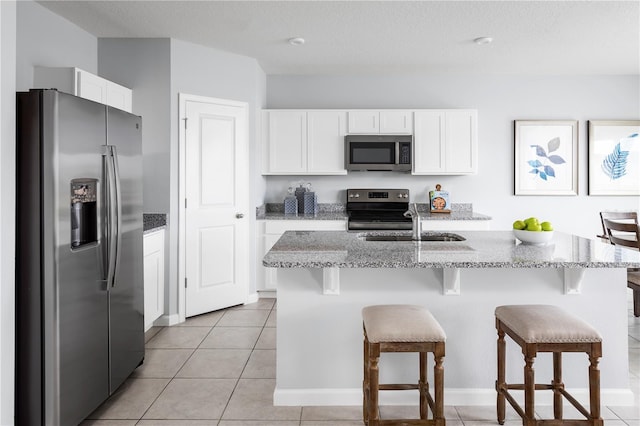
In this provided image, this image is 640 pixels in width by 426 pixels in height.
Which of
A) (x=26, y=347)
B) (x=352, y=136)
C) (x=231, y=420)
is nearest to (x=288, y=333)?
(x=231, y=420)

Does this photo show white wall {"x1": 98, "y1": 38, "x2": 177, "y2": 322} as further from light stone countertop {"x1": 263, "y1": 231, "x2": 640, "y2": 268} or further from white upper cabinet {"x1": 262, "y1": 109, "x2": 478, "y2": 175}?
light stone countertop {"x1": 263, "y1": 231, "x2": 640, "y2": 268}

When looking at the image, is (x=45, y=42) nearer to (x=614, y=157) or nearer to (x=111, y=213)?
(x=111, y=213)

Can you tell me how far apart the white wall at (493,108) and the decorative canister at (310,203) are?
28 centimetres

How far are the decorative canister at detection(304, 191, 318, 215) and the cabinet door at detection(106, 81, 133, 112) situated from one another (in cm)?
200

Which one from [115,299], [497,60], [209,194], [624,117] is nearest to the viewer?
[115,299]

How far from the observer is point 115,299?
8.10 feet

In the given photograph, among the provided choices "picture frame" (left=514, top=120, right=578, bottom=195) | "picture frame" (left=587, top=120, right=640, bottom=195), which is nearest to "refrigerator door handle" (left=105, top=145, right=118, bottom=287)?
"picture frame" (left=514, top=120, right=578, bottom=195)

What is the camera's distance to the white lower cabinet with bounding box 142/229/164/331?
3492 mm

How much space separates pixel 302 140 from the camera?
4.99m

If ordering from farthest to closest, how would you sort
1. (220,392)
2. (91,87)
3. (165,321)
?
(165,321)
(91,87)
(220,392)

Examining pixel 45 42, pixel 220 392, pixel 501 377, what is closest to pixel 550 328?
pixel 501 377

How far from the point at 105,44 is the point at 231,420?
329 centimetres

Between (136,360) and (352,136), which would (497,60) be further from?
(136,360)

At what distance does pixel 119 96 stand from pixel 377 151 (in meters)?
2.57
